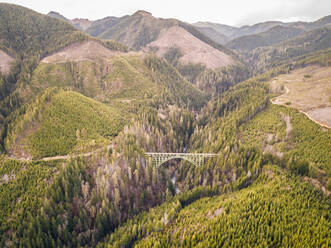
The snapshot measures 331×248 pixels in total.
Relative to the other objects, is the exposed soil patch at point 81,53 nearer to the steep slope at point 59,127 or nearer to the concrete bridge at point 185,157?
the steep slope at point 59,127

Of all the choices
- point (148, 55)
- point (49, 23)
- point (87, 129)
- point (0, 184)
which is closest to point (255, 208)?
point (87, 129)

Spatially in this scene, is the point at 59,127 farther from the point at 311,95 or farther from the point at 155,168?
the point at 311,95

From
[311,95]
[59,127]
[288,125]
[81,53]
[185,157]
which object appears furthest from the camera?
[81,53]

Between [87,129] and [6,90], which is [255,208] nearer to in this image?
[87,129]

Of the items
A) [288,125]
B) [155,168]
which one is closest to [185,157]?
[155,168]

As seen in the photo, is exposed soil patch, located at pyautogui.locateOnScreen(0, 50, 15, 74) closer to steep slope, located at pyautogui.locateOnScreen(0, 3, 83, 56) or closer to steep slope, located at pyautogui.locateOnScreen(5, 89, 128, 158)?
steep slope, located at pyautogui.locateOnScreen(0, 3, 83, 56)

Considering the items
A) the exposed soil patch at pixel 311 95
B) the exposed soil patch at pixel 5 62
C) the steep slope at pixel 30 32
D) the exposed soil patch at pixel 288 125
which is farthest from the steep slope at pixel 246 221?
the steep slope at pixel 30 32
